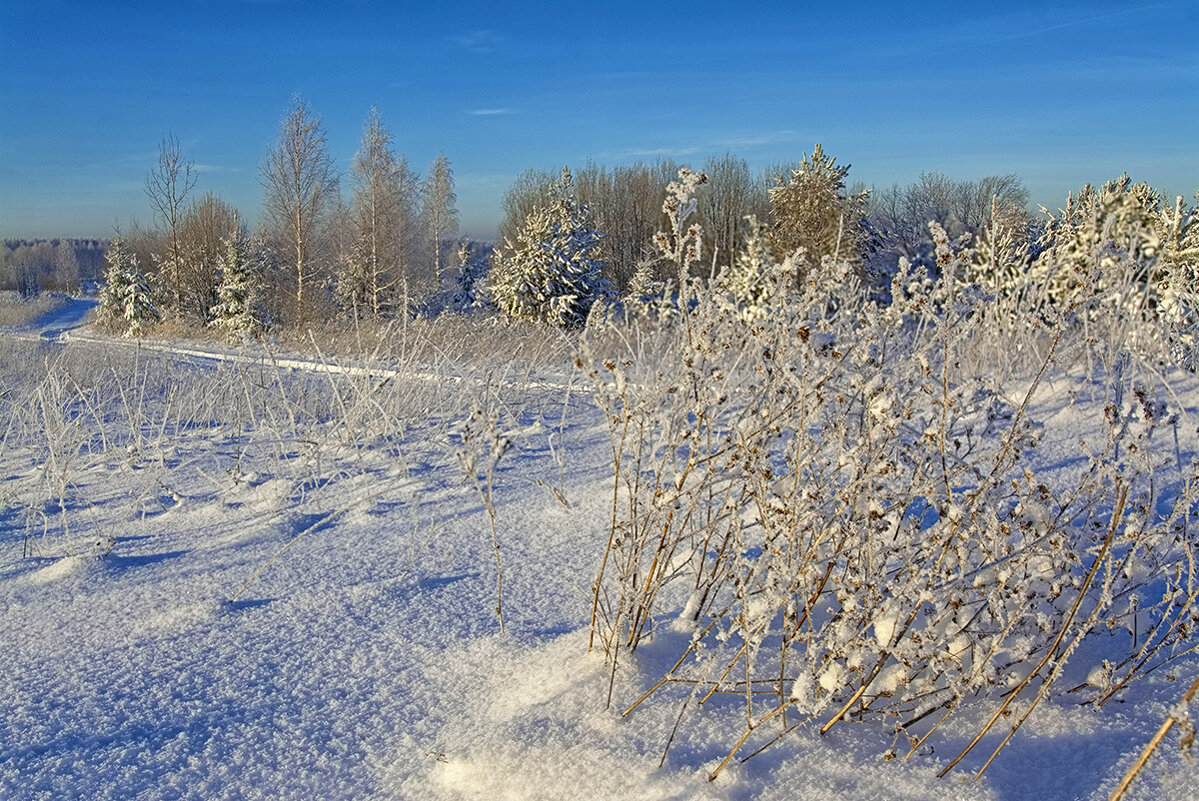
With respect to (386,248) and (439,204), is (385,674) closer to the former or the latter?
(386,248)

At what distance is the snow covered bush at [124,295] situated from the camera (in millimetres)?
26984

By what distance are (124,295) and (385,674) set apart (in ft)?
103

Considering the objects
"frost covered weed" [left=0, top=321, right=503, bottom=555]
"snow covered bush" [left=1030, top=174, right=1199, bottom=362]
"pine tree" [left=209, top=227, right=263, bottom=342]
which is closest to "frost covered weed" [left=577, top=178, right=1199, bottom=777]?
"snow covered bush" [left=1030, top=174, right=1199, bottom=362]

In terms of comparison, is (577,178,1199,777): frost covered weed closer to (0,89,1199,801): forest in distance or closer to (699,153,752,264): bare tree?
(0,89,1199,801): forest in distance

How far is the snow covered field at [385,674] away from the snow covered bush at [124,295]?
25.2 m

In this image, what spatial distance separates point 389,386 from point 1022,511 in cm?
422

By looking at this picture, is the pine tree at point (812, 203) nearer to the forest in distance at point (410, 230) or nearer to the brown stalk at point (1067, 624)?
the forest in distance at point (410, 230)

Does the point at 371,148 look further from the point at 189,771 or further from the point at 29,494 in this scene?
the point at 189,771

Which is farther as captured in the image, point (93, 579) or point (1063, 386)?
point (1063, 386)

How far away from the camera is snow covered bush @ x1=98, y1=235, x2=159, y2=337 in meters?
27.0

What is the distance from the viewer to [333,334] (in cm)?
1727

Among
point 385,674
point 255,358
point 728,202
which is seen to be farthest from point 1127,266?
point 728,202

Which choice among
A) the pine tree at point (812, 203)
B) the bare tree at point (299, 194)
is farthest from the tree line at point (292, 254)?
the pine tree at point (812, 203)

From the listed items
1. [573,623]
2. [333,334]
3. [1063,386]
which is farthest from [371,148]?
[573,623]
